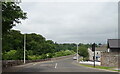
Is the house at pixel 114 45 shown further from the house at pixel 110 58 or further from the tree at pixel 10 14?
the tree at pixel 10 14

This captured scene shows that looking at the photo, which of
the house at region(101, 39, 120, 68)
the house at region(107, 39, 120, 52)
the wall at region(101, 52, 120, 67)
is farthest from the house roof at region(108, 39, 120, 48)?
the wall at region(101, 52, 120, 67)

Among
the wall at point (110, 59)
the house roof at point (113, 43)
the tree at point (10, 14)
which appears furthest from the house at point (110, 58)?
the tree at point (10, 14)

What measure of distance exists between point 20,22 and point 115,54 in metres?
20.4

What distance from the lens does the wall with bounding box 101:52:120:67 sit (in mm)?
38625

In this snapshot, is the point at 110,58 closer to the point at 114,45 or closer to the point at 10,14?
the point at 114,45

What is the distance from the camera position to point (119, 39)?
53875 mm

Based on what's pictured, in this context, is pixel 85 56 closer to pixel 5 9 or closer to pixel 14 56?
pixel 14 56

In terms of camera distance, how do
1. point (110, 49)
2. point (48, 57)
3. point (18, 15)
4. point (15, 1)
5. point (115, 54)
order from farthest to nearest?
point (48, 57), point (110, 49), point (115, 54), point (18, 15), point (15, 1)

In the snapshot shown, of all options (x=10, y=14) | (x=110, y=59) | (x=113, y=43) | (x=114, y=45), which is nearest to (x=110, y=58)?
(x=110, y=59)

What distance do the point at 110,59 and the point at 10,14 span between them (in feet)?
74.4

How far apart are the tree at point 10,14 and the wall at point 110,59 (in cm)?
1980

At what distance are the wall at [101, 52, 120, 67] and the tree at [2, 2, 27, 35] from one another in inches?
779

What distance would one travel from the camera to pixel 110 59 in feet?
129

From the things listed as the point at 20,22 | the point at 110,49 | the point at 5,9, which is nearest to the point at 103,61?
the point at 110,49
